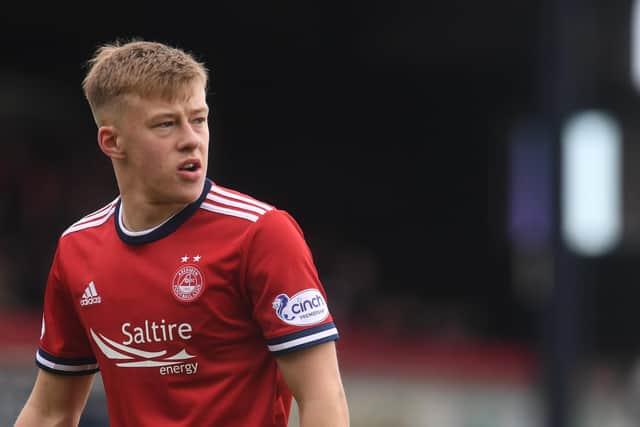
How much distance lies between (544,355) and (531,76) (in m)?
9.21

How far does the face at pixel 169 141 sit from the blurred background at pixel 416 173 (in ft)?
22.9

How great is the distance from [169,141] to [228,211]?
23cm

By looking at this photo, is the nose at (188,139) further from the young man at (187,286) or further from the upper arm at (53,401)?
the upper arm at (53,401)

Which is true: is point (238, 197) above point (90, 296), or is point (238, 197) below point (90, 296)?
above

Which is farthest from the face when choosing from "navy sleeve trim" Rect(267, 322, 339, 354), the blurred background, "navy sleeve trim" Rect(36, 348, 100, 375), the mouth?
the blurred background

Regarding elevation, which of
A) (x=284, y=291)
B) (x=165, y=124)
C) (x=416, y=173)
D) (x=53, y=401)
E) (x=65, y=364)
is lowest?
(x=416, y=173)

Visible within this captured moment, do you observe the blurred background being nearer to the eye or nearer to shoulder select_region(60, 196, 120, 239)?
shoulder select_region(60, 196, 120, 239)

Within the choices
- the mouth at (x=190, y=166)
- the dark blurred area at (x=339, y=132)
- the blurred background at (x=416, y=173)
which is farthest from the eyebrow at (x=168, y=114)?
the dark blurred area at (x=339, y=132)

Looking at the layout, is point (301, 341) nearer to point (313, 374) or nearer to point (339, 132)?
point (313, 374)

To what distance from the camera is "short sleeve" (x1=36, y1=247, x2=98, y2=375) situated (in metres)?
3.46

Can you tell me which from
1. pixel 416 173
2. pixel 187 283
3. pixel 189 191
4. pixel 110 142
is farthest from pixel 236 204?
pixel 416 173

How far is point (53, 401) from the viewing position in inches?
140

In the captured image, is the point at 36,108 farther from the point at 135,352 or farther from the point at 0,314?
the point at 135,352

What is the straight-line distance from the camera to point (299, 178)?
19.6 m
